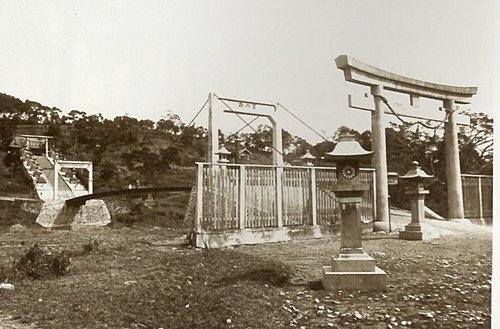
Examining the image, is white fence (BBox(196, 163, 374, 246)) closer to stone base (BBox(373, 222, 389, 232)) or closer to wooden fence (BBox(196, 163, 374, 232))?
wooden fence (BBox(196, 163, 374, 232))

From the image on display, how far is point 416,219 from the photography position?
14.8 feet

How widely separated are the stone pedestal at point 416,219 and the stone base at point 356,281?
2025mm

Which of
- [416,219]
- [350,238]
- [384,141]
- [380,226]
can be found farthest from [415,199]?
[350,238]

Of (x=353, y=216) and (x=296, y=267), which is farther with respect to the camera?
(x=296, y=267)

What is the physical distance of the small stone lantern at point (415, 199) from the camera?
4422 millimetres

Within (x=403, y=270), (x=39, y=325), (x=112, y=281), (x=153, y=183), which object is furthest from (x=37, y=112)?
(x=403, y=270)

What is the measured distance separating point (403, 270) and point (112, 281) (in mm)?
1989

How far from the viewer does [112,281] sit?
2.70 metres

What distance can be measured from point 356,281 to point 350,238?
0.92 ft

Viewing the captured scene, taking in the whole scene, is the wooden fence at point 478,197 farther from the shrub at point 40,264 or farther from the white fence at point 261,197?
the shrub at point 40,264

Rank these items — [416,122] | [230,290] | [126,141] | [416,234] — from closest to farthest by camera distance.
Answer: [230,290] → [126,141] → [416,234] → [416,122]

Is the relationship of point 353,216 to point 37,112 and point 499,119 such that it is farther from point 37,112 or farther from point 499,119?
point 37,112

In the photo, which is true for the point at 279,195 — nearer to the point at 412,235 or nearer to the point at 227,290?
the point at 412,235

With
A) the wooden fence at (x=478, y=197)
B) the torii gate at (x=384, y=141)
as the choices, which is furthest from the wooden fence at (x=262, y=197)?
the wooden fence at (x=478, y=197)
